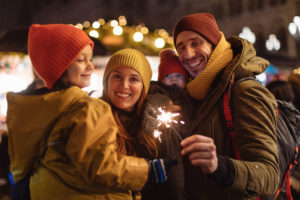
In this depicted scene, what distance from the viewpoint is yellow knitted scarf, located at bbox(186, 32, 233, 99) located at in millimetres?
2152

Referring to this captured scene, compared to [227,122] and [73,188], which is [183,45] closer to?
[227,122]

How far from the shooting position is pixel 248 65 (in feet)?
6.75

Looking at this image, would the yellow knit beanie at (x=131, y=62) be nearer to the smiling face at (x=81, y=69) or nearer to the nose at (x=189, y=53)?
the smiling face at (x=81, y=69)

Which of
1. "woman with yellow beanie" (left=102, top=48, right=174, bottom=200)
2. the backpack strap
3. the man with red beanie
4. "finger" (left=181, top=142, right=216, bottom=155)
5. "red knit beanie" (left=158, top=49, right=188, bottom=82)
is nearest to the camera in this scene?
"finger" (left=181, top=142, right=216, bottom=155)

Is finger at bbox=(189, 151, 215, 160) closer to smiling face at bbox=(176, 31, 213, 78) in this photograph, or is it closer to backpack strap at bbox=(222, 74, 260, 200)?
backpack strap at bbox=(222, 74, 260, 200)

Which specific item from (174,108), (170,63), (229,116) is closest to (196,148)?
(229,116)

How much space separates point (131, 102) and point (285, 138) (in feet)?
4.73

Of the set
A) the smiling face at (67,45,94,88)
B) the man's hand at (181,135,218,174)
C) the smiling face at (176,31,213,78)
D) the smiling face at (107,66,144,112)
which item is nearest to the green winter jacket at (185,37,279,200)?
the man's hand at (181,135,218,174)

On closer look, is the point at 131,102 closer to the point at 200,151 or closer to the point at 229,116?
the point at 229,116

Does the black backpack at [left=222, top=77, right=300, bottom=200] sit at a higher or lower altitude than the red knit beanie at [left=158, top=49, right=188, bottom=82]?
lower

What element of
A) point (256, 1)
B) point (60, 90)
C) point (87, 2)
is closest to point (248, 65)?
point (60, 90)

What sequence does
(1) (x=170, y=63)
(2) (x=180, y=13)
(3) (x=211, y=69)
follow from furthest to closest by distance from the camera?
(2) (x=180, y=13)
(1) (x=170, y=63)
(3) (x=211, y=69)

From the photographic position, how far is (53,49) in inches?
80.4

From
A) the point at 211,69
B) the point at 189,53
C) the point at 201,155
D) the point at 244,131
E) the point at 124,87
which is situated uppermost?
the point at 189,53
